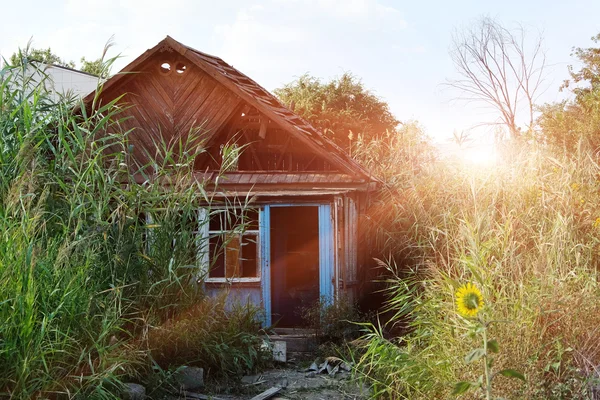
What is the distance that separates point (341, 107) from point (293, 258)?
1641 cm

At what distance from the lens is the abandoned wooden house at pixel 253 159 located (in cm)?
955

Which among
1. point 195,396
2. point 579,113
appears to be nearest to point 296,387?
point 195,396

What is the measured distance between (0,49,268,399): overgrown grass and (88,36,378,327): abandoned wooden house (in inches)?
107

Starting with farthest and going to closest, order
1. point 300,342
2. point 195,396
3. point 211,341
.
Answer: point 300,342
point 211,341
point 195,396

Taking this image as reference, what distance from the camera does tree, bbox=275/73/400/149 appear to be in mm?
27797

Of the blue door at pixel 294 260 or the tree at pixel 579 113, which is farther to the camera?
the tree at pixel 579 113

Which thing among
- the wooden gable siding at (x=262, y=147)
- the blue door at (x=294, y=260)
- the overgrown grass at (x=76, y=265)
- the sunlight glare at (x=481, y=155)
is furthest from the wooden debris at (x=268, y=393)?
the wooden gable siding at (x=262, y=147)

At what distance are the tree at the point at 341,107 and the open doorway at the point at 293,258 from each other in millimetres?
13483

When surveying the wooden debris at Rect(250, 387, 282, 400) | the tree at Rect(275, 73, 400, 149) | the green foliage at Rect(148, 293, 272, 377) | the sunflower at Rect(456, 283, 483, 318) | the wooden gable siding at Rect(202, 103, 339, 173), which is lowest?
the wooden debris at Rect(250, 387, 282, 400)

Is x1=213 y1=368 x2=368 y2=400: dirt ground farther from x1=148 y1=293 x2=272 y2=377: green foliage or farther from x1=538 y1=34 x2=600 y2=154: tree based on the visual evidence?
x1=538 y1=34 x2=600 y2=154: tree

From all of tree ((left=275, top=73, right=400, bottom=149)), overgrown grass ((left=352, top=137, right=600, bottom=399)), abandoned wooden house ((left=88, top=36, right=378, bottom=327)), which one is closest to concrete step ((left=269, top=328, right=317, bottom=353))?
abandoned wooden house ((left=88, top=36, right=378, bottom=327))

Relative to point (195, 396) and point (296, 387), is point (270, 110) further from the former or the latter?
point (195, 396)

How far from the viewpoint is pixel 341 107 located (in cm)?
2889

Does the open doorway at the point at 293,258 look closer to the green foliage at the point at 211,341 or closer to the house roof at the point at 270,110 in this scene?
the house roof at the point at 270,110
